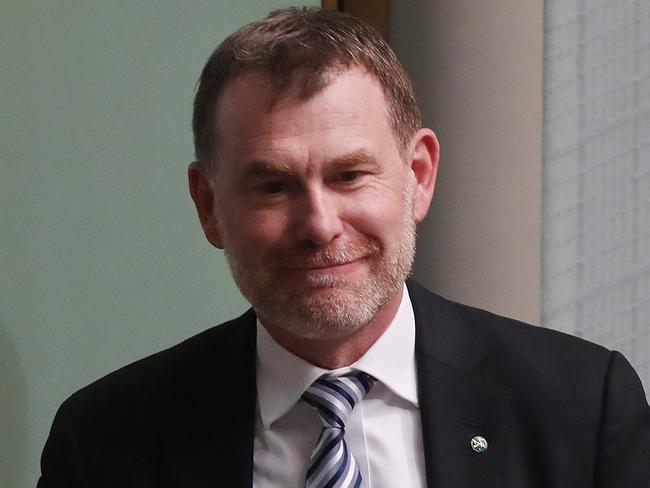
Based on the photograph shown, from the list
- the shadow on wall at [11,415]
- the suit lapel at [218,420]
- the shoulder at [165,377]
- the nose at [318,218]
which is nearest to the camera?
the nose at [318,218]

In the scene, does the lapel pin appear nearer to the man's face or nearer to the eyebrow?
the man's face

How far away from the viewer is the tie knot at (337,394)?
5.37ft

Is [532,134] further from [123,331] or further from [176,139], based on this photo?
[123,331]

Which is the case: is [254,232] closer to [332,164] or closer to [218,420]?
[332,164]

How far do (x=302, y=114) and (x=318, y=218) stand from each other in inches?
5.4

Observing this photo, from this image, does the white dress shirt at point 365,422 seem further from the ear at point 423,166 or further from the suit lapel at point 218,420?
the ear at point 423,166

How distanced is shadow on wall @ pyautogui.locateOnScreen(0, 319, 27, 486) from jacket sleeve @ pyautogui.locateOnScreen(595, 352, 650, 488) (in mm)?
852

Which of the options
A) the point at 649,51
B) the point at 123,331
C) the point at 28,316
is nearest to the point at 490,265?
the point at 649,51

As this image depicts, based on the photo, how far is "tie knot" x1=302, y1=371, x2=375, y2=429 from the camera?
5.37ft

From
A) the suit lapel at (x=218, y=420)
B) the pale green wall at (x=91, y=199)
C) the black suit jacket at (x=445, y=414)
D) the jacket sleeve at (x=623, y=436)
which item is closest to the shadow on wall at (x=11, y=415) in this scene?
the pale green wall at (x=91, y=199)

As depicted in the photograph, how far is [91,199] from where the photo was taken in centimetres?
198

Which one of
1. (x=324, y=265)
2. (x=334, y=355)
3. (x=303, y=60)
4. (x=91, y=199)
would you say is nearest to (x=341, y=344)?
(x=334, y=355)

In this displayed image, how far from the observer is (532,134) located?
88.7 inches

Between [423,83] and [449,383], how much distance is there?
2.54ft
